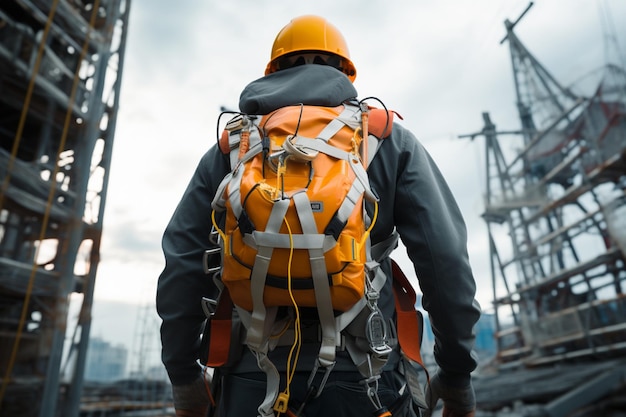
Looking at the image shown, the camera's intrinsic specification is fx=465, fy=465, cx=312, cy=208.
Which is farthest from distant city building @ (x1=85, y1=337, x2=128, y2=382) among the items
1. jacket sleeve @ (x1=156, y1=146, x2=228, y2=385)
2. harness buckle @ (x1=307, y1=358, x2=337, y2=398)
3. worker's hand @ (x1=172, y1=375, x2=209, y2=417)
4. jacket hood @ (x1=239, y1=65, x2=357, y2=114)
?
harness buckle @ (x1=307, y1=358, x2=337, y2=398)

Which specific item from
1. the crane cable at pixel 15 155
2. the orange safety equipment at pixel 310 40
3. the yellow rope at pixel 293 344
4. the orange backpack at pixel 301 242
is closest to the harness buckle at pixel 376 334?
the orange backpack at pixel 301 242

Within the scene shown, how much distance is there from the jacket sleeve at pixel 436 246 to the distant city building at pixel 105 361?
23226mm

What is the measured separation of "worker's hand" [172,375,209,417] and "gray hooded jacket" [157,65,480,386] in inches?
1.4

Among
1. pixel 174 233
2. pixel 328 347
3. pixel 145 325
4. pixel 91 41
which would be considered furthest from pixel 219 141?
pixel 145 325

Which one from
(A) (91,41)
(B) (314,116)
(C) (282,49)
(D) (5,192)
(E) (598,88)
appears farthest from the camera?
(E) (598,88)

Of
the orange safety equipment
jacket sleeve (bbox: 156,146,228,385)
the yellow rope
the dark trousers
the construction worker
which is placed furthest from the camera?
the orange safety equipment

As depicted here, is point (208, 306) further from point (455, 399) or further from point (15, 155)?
point (15, 155)

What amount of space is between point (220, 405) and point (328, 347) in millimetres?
547

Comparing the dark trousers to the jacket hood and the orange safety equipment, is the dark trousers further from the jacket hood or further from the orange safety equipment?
the orange safety equipment

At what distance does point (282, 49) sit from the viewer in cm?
213

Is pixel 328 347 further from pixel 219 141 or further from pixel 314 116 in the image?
pixel 219 141

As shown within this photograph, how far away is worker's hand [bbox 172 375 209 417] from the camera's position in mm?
1919

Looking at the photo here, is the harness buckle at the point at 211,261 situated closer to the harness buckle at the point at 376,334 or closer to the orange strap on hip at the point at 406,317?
the harness buckle at the point at 376,334

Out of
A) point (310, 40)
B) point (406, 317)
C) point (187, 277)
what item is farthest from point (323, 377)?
point (310, 40)
